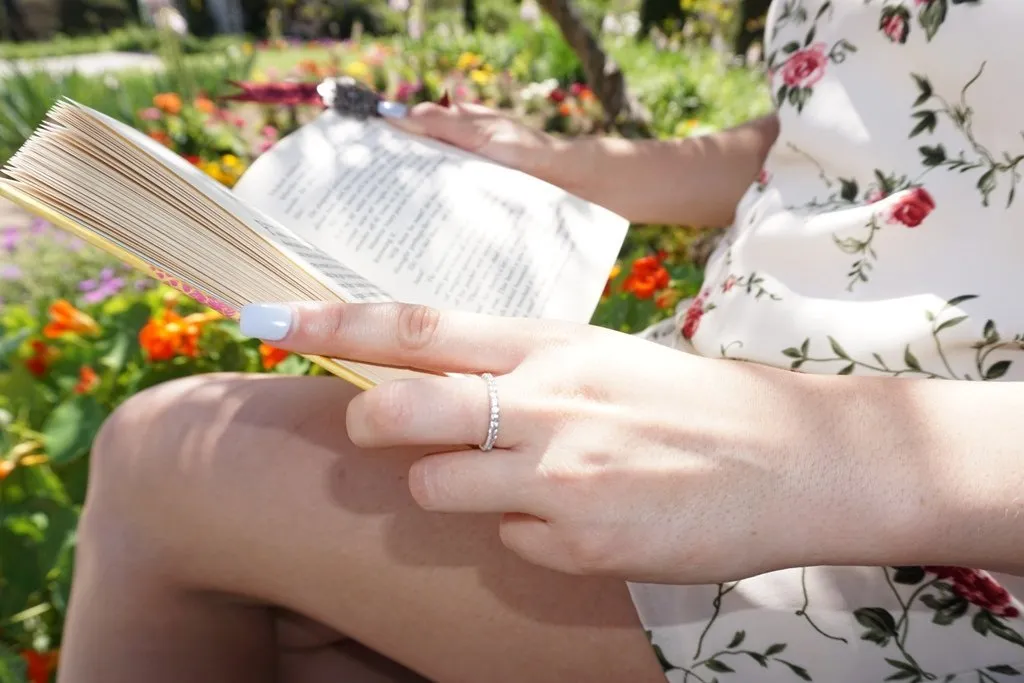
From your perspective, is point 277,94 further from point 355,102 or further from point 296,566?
point 296,566

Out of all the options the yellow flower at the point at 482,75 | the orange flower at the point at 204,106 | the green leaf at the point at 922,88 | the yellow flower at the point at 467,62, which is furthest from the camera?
the yellow flower at the point at 467,62

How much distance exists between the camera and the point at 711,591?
623 mm

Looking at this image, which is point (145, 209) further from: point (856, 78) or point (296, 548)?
point (856, 78)

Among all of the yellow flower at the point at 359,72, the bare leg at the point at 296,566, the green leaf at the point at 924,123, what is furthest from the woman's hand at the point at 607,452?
the yellow flower at the point at 359,72

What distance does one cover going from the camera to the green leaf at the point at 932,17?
67 centimetres

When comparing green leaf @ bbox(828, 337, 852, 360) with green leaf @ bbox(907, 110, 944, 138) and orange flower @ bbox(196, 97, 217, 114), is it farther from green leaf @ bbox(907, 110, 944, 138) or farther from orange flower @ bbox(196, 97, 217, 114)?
orange flower @ bbox(196, 97, 217, 114)

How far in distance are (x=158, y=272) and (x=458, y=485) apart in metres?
0.26

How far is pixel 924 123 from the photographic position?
0.70 meters

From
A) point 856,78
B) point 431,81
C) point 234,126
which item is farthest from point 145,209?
point 431,81

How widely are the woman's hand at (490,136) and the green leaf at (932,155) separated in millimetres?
437

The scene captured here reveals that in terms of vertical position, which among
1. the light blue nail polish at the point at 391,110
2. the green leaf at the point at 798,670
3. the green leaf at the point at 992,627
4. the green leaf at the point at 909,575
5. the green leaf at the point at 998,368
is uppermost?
the light blue nail polish at the point at 391,110

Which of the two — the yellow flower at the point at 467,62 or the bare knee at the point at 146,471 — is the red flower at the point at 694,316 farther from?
the yellow flower at the point at 467,62

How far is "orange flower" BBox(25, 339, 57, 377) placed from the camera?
153 cm

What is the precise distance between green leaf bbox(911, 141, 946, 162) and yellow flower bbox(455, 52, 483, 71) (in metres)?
4.16
